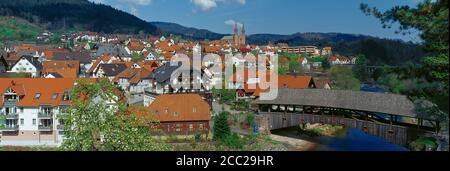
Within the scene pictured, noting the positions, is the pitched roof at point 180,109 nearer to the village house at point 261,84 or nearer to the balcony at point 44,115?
the balcony at point 44,115

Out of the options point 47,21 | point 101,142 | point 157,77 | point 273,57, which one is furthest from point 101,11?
point 101,142

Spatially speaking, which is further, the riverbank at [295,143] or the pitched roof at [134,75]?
the pitched roof at [134,75]

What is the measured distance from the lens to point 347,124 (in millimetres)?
18047

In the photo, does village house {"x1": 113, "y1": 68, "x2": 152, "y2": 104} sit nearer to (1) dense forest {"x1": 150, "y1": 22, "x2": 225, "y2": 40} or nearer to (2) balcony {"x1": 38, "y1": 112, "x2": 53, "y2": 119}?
(2) balcony {"x1": 38, "y1": 112, "x2": 53, "y2": 119}

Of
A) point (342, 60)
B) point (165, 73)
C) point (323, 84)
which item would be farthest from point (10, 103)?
point (342, 60)

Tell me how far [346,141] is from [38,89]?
12868mm

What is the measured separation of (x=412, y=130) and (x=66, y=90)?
12.8 m

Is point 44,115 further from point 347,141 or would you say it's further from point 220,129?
point 347,141

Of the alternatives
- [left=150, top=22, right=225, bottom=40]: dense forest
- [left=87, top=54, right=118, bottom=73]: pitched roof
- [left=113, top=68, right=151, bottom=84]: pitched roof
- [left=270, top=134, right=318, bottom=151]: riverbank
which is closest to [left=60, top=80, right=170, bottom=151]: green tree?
[left=270, top=134, right=318, bottom=151]: riverbank

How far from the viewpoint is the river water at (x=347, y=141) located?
18.6 m

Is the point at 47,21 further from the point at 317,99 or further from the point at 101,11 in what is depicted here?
the point at 317,99

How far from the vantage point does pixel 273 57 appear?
146 feet

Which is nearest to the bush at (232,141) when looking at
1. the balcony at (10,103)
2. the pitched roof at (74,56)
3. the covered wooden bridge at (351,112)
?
the covered wooden bridge at (351,112)

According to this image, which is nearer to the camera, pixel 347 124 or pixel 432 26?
pixel 432 26
